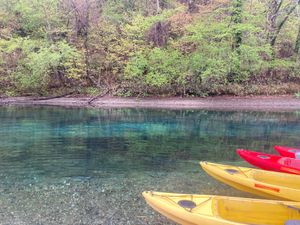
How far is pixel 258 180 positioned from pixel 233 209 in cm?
199

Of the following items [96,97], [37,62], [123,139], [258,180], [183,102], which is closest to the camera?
[258,180]

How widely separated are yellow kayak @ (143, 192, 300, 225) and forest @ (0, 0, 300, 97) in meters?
19.8

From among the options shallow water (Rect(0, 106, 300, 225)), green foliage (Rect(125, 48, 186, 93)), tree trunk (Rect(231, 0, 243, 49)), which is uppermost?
tree trunk (Rect(231, 0, 243, 49))

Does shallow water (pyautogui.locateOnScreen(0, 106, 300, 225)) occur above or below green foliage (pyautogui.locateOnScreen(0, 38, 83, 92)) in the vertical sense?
below

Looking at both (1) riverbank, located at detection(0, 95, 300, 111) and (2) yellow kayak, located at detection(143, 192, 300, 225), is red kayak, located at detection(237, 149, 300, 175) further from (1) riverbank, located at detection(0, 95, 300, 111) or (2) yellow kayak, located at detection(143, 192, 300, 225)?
(1) riverbank, located at detection(0, 95, 300, 111)

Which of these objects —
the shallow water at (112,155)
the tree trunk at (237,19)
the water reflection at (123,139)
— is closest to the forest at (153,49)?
the tree trunk at (237,19)

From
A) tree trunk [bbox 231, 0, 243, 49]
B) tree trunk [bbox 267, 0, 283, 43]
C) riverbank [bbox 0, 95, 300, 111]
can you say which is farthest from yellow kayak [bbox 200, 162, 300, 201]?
tree trunk [bbox 267, 0, 283, 43]

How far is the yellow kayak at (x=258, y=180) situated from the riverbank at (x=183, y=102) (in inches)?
630

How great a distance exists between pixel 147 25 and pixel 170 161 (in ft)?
59.7

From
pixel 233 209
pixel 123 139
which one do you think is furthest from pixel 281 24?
pixel 233 209

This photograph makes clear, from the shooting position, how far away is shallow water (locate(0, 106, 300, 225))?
6.95 meters

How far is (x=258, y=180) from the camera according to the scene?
7008 millimetres

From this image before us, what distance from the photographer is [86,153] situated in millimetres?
11500

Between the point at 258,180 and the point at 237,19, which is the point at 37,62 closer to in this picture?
the point at 237,19
